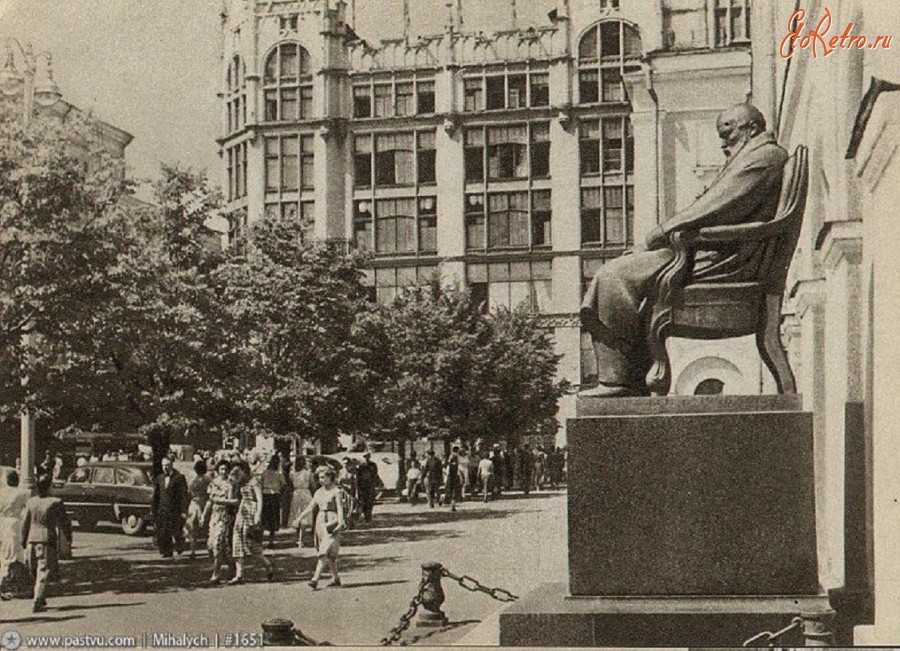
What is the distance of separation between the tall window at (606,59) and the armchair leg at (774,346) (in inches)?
1218

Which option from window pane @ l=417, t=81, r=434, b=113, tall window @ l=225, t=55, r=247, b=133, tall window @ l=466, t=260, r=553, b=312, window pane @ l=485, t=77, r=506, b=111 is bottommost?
tall window @ l=466, t=260, r=553, b=312

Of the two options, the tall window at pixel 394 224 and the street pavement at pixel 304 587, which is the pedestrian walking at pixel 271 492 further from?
the tall window at pixel 394 224

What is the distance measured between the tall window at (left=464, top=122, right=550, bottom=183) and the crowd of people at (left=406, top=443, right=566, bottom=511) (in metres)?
8.36

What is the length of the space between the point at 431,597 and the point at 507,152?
30.6 m

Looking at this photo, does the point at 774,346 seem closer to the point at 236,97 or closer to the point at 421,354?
the point at 236,97

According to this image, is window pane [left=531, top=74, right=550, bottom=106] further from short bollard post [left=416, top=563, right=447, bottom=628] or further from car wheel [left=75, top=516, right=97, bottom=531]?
short bollard post [left=416, top=563, right=447, bottom=628]

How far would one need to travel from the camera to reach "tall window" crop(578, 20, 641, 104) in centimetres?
3750

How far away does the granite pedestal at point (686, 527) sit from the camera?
6.44 m

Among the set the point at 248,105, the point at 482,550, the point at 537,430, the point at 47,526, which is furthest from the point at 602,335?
the point at 537,430

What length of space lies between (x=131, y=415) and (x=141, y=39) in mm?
7072

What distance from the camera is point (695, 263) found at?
6996 mm

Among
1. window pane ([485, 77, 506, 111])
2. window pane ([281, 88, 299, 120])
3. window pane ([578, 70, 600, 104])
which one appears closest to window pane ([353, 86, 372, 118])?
window pane ([485, 77, 506, 111])

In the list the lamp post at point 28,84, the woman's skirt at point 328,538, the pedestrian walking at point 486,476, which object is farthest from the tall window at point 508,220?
the woman's skirt at point 328,538

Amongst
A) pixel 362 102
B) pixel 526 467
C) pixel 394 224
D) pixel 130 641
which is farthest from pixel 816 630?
pixel 394 224
